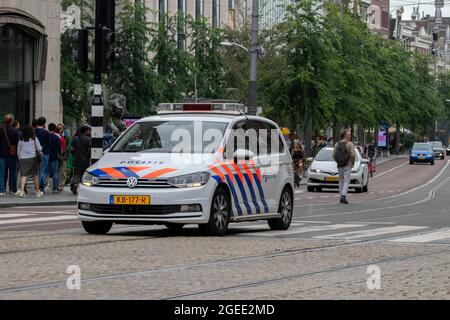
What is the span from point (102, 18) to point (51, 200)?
15.0 ft

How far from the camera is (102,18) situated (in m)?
27.5

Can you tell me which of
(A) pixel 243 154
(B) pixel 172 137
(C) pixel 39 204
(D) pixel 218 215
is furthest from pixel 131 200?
(C) pixel 39 204

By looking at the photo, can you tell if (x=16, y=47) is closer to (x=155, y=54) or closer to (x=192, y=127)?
(x=192, y=127)

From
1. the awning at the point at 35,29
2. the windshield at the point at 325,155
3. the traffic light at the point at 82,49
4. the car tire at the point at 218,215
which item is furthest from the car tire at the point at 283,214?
the windshield at the point at 325,155

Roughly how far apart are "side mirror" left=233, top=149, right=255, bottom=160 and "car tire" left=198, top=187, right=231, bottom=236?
0.73m

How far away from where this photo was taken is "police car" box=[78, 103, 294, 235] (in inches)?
711

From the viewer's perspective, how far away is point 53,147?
32.8m

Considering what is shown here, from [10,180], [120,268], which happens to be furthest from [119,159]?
[10,180]

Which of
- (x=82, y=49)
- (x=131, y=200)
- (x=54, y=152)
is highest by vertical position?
(x=82, y=49)

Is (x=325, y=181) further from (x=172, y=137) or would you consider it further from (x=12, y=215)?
(x=172, y=137)

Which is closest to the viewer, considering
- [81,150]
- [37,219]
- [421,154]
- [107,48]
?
[37,219]

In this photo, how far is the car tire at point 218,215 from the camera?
18.5 metres

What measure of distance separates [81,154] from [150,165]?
48.5ft

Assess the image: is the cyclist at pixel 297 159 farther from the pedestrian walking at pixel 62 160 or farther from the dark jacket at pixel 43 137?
the dark jacket at pixel 43 137
